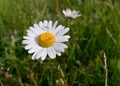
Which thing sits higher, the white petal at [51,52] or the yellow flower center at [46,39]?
the yellow flower center at [46,39]

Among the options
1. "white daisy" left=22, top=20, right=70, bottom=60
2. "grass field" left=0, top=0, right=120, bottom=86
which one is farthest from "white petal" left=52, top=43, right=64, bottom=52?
"grass field" left=0, top=0, right=120, bottom=86

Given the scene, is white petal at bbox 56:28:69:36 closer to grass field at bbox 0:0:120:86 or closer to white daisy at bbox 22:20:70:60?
white daisy at bbox 22:20:70:60

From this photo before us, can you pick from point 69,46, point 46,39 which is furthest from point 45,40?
point 69,46

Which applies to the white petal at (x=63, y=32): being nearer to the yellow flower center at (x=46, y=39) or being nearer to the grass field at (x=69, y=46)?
the yellow flower center at (x=46, y=39)

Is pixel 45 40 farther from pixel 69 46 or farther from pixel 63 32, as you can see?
pixel 69 46

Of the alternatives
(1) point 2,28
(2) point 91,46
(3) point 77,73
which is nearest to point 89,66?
(3) point 77,73

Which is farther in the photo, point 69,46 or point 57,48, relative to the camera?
point 69,46

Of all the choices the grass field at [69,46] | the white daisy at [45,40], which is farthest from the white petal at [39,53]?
the grass field at [69,46]
